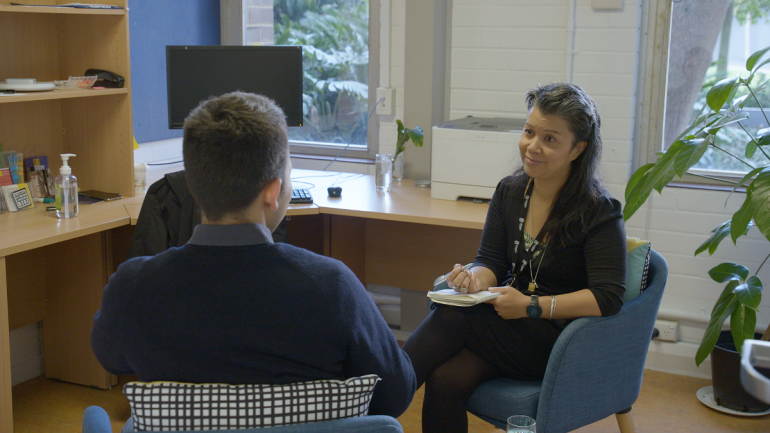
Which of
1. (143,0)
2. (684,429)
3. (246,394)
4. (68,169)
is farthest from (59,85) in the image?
(684,429)

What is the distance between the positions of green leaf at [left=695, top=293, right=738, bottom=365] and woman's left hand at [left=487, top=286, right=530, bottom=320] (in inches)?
Result: 37.0

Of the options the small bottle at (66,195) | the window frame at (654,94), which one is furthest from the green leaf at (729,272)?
the small bottle at (66,195)

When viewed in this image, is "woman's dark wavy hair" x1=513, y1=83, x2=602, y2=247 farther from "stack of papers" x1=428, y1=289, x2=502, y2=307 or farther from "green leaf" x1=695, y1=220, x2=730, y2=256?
"green leaf" x1=695, y1=220, x2=730, y2=256

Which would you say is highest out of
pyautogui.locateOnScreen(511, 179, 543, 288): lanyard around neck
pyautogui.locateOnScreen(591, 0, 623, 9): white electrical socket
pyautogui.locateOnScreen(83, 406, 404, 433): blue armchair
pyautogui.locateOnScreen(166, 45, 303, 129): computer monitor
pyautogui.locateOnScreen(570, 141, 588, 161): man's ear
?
pyautogui.locateOnScreen(591, 0, 623, 9): white electrical socket

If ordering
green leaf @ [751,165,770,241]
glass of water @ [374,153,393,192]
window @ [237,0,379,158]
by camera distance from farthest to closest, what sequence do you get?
window @ [237,0,379,158]
glass of water @ [374,153,393,192]
green leaf @ [751,165,770,241]

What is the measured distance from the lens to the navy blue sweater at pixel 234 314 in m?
1.12

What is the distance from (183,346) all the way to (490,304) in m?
1.08

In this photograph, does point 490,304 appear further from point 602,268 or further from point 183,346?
point 183,346

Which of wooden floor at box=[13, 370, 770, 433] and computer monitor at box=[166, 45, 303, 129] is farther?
computer monitor at box=[166, 45, 303, 129]

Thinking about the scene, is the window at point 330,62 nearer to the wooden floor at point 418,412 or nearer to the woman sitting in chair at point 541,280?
the wooden floor at point 418,412

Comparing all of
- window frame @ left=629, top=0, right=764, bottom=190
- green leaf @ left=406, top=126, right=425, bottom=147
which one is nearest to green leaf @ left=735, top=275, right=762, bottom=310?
window frame @ left=629, top=0, right=764, bottom=190

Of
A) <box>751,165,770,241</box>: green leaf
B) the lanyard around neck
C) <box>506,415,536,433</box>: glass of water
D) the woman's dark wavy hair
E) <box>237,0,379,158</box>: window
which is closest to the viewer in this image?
<box>506,415,536,433</box>: glass of water

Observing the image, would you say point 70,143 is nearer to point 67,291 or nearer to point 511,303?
point 67,291

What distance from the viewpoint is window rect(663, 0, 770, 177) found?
2.89m
